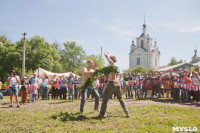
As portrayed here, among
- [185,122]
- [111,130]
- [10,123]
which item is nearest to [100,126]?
[111,130]

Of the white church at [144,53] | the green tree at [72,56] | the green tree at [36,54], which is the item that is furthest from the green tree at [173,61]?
the green tree at [36,54]

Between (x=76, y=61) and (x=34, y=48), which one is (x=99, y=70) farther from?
(x=76, y=61)

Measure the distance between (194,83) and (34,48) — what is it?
123 feet

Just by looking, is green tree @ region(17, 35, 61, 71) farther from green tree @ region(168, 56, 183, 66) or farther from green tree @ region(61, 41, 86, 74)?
green tree @ region(168, 56, 183, 66)

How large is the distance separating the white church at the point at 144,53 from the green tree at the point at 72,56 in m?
28.8

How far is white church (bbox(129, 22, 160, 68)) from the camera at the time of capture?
81.6m

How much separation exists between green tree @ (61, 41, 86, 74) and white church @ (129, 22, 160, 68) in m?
28.8

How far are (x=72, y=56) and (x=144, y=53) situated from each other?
1389 inches

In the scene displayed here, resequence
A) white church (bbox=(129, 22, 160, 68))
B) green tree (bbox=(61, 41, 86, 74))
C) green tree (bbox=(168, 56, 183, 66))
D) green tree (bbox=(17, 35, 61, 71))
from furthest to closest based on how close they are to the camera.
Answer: green tree (bbox=(168, 56, 183, 66)) < white church (bbox=(129, 22, 160, 68)) < green tree (bbox=(61, 41, 86, 74)) < green tree (bbox=(17, 35, 61, 71))

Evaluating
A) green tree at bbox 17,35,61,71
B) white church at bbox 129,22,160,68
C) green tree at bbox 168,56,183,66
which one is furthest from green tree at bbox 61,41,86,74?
green tree at bbox 168,56,183,66

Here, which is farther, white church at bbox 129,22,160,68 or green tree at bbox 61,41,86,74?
white church at bbox 129,22,160,68

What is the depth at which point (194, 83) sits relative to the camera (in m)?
10.8

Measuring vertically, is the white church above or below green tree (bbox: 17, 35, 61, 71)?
above

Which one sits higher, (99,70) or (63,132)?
(99,70)
